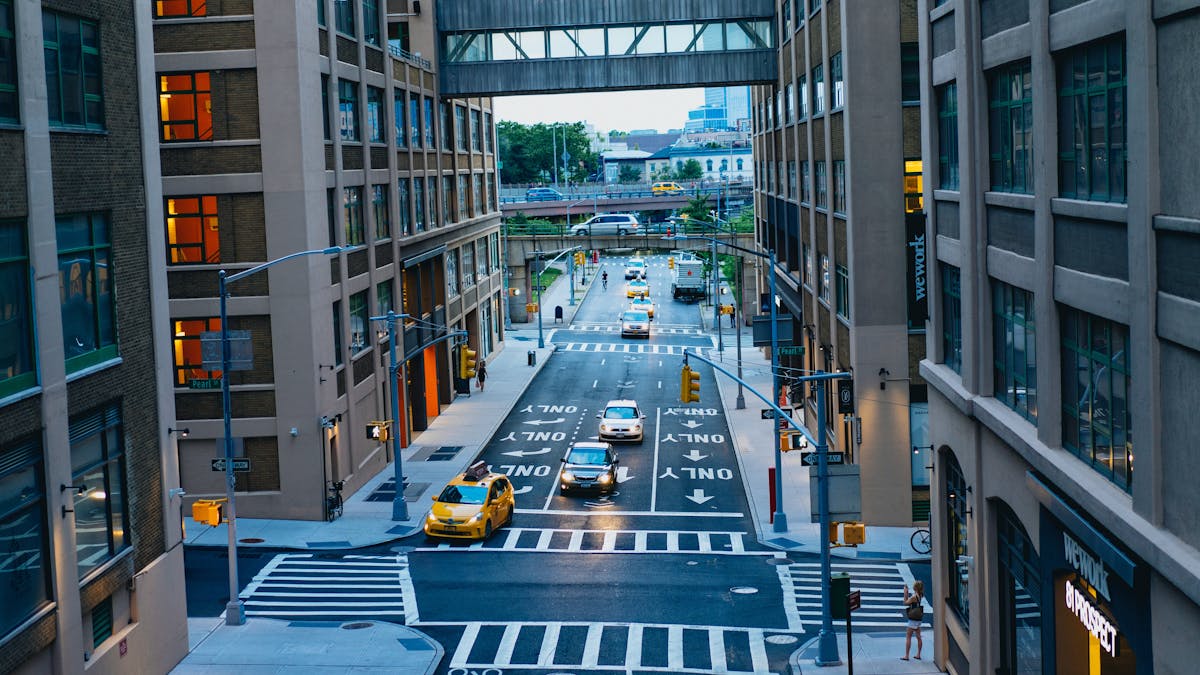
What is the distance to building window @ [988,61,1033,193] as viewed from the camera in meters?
21.1

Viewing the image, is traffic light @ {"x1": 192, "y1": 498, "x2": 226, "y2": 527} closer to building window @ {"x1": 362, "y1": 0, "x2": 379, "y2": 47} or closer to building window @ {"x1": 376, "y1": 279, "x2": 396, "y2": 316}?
building window @ {"x1": 376, "y1": 279, "x2": 396, "y2": 316}

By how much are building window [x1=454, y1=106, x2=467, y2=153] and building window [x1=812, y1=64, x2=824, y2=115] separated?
85.8ft

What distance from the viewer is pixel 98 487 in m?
25.8

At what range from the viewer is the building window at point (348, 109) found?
154 feet

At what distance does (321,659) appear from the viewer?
2875 cm

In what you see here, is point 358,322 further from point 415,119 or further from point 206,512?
point 206,512

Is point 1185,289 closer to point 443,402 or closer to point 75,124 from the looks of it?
point 75,124

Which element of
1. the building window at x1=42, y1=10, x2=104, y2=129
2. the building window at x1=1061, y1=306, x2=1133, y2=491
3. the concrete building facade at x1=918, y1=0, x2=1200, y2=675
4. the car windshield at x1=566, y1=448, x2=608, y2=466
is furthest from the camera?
the car windshield at x1=566, y1=448, x2=608, y2=466

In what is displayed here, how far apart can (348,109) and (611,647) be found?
26.1 meters

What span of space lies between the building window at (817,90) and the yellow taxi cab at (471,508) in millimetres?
17945

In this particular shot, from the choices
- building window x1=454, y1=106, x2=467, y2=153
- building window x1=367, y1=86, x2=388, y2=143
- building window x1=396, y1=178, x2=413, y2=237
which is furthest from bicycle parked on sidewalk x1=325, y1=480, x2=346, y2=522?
building window x1=454, y1=106, x2=467, y2=153

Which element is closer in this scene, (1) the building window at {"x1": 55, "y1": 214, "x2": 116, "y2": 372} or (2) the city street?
(1) the building window at {"x1": 55, "y1": 214, "x2": 116, "y2": 372}

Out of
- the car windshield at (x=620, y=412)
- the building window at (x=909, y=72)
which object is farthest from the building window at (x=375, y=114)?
the building window at (x=909, y=72)

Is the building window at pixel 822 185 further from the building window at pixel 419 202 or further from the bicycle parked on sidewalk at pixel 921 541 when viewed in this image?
the building window at pixel 419 202
